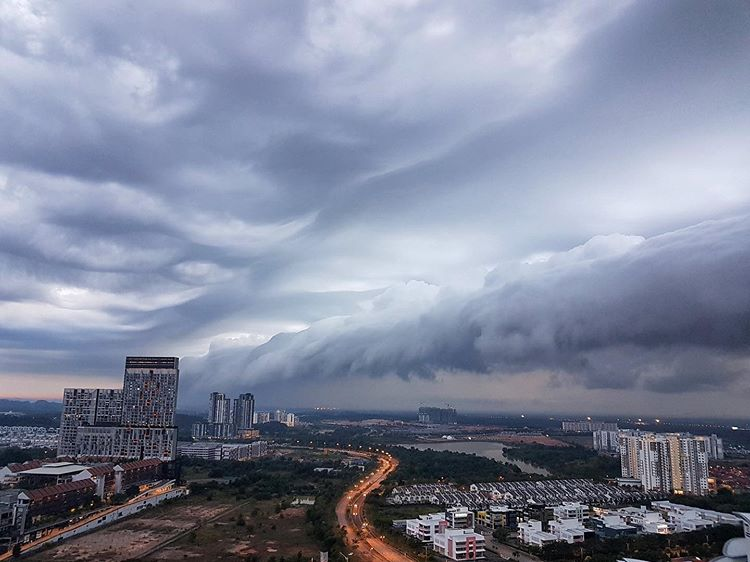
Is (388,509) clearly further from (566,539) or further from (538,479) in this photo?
(538,479)

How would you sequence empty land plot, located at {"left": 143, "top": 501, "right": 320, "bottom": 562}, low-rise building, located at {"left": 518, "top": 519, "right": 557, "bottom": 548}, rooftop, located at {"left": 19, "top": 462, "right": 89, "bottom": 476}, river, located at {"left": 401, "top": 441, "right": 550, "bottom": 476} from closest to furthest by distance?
empty land plot, located at {"left": 143, "top": 501, "right": 320, "bottom": 562}, low-rise building, located at {"left": 518, "top": 519, "right": 557, "bottom": 548}, rooftop, located at {"left": 19, "top": 462, "right": 89, "bottom": 476}, river, located at {"left": 401, "top": 441, "right": 550, "bottom": 476}

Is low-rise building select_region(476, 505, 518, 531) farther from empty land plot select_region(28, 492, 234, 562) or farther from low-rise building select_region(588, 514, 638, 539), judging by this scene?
empty land plot select_region(28, 492, 234, 562)

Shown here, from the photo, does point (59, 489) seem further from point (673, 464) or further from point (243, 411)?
point (243, 411)

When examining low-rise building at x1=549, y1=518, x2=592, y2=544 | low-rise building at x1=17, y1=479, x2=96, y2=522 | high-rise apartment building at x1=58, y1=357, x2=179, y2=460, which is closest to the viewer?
low-rise building at x1=549, y1=518, x2=592, y2=544

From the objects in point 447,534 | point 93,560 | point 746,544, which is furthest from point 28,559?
point 746,544

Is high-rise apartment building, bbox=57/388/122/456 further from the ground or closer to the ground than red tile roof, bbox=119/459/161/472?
further from the ground

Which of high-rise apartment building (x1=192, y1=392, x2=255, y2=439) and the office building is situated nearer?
high-rise apartment building (x1=192, y1=392, x2=255, y2=439)

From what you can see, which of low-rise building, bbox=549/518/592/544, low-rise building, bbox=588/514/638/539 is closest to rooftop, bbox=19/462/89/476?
low-rise building, bbox=549/518/592/544

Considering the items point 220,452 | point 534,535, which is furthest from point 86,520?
point 220,452
